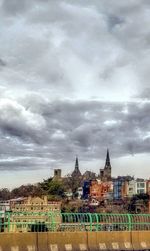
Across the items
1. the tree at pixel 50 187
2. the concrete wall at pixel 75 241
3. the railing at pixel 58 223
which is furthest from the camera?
the tree at pixel 50 187

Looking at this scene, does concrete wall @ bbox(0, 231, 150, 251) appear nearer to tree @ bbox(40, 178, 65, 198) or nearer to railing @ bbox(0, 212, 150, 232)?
railing @ bbox(0, 212, 150, 232)

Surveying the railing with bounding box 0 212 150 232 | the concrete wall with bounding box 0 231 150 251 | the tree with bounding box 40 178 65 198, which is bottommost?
the concrete wall with bounding box 0 231 150 251

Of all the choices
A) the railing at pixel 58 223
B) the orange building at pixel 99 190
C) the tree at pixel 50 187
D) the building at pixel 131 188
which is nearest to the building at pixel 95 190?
the orange building at pixel 99 190

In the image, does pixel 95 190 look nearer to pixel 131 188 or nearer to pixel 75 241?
pixel 131 188

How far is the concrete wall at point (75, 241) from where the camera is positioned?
1977cm

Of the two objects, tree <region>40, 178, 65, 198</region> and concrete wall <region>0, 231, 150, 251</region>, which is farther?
tree <region>40, 178, 65, 198</region>

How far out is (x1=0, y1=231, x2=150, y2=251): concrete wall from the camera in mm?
19766

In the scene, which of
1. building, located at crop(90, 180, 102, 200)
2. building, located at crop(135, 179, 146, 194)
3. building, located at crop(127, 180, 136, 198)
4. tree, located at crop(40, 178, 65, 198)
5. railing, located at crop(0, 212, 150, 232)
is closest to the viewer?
railing, located at crop(0, 212, 150, 232)

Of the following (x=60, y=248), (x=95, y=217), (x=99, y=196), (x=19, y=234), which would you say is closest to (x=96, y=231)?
(x=95, y=217)

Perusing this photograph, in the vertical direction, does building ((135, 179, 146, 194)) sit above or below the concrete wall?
above

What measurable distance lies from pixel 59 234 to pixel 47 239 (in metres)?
0.72

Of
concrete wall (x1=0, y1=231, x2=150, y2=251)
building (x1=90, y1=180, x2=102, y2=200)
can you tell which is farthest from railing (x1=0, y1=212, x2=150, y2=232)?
building (x1=90, y1=180, x2=102, y2=200)

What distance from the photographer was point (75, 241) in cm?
2194

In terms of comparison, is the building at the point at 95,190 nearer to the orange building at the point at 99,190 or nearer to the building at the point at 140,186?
the orange building at the point at 99,190
